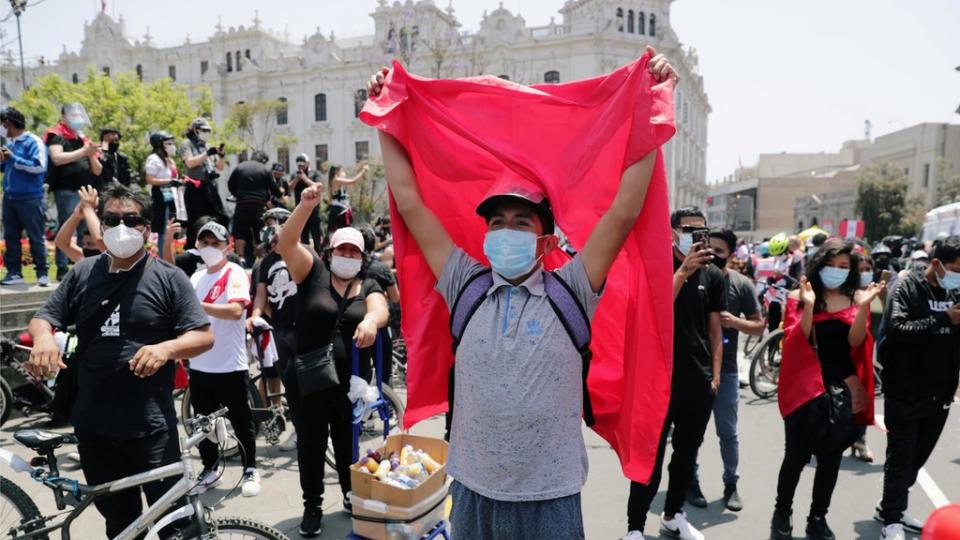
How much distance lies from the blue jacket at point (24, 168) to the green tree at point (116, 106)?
1023 inches

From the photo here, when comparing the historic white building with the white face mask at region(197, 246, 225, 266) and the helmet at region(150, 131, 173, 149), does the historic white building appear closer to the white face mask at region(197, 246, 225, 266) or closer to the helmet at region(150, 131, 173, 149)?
the helmet at region(150, 131, 173, 149)

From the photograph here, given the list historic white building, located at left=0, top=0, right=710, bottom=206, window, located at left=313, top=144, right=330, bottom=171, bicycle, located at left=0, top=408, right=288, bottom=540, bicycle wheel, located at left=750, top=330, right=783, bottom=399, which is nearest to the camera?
bicycle, located at left=0, top=408, right=288, bottom=540

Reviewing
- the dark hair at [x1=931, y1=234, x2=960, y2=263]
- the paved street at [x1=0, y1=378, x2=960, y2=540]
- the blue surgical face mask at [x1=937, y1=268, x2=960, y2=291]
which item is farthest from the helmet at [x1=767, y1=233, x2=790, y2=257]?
the blue surgical face mask at [x1=937, y1=268, x2=960, y2=291]

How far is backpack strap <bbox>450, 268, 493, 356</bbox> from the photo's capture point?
2371mm

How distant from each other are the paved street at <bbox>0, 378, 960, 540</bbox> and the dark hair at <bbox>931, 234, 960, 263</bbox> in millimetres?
2007

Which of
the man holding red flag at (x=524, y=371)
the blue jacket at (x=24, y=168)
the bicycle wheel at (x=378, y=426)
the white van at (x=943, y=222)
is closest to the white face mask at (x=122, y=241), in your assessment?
the man holding red flag at (x=524, y=371)

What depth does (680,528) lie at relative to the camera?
14.4 feet

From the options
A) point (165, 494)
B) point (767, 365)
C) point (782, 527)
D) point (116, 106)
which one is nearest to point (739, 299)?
point (782, 527)

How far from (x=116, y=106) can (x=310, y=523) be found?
112ft

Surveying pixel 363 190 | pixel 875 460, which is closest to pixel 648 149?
pixel 875 460

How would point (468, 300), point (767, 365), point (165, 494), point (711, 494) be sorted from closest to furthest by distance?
point (468, 300) < point (165, 494) < point (711, 494) < point (767, 365)

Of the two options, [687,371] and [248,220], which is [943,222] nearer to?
[687,371]

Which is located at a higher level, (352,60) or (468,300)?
(352,60)

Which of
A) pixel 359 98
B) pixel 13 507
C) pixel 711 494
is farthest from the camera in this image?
pixel 359 98
